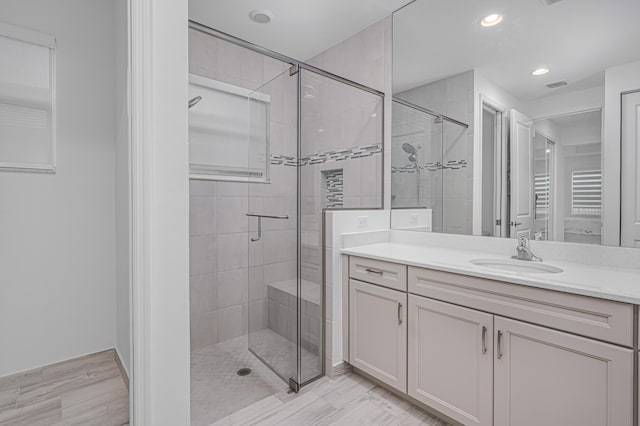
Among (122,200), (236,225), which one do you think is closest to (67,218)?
(122,200)

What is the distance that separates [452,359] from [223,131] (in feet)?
7.43

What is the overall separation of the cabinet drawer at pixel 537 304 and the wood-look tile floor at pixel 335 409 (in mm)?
681

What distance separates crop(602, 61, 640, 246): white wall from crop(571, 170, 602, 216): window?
0.02 metres

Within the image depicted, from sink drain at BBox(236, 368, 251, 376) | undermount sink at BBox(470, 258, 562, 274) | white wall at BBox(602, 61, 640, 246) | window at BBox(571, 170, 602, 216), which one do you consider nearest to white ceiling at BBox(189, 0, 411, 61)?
white wall at BBox(602, 61, 640, 246)

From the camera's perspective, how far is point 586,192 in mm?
1643

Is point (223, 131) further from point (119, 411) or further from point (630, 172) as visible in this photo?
point (630, 172)

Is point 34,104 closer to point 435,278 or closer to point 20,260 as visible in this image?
point 20,260

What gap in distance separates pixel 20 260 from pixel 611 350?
3160 millimetres

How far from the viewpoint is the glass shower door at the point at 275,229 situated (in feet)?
6.64

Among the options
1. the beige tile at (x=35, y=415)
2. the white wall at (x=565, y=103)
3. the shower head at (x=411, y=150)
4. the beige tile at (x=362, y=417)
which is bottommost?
the beige tile at (x=362, y=417)

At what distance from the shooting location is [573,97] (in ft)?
5.55

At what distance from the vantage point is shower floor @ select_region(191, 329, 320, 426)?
1.80 m

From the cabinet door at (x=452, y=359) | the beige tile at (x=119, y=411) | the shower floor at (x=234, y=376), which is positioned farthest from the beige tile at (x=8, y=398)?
the cabinet door at (x=452, y=359)

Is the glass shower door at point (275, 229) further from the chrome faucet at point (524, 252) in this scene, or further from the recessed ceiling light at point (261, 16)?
the chrome faucet at point (524, 252)
